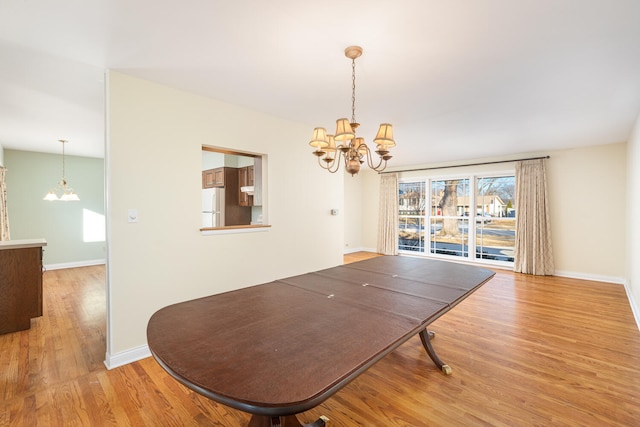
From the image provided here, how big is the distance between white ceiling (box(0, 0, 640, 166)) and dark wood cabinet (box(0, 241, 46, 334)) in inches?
61.5

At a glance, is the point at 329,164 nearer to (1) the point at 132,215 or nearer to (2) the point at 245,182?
(2) the point at 245,182

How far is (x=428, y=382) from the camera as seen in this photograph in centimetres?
207

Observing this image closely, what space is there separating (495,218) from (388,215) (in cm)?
235

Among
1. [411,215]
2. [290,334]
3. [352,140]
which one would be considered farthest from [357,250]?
[290,334]

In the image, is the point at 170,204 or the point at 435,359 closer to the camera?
the point at 435,359

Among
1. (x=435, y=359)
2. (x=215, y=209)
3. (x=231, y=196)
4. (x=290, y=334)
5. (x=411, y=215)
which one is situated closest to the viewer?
(x=290, y=334)

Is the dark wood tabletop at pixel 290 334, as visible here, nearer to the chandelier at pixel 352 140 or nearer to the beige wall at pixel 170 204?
the chandelier at pixel 352 140

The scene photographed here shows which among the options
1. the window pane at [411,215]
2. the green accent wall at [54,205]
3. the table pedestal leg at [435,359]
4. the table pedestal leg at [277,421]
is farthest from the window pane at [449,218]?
the green accent wall at [54,205]

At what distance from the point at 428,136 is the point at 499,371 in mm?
3169

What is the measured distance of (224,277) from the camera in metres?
2.98

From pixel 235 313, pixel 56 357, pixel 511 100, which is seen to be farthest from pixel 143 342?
pixel 511 100

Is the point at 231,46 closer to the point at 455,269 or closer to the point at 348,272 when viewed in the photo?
the point at 348,272

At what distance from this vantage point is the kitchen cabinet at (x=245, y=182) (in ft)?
14.8

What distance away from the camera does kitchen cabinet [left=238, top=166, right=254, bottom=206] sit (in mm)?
4523
